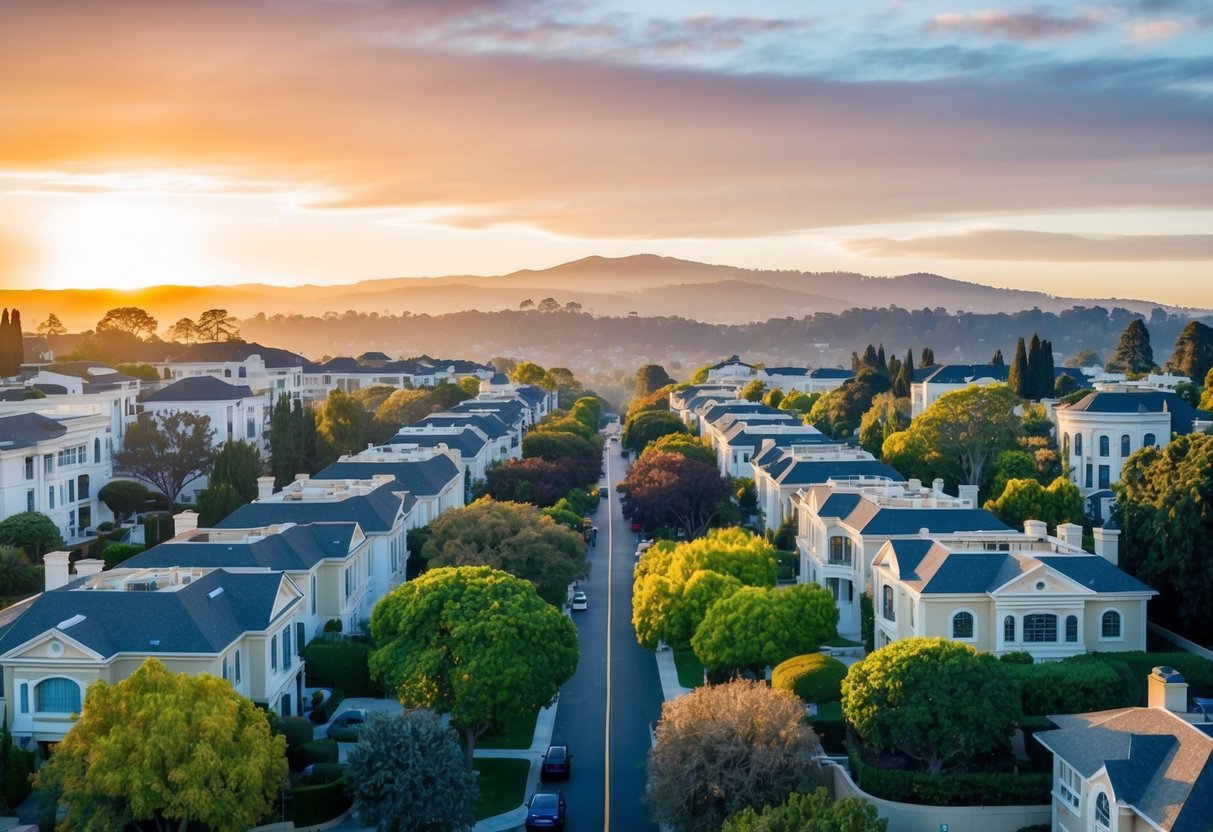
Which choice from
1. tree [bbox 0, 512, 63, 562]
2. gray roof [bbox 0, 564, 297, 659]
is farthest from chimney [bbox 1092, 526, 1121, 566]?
tree [bbox 0, 512, 63, 562]

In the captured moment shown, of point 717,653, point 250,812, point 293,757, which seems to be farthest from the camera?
point 717,653

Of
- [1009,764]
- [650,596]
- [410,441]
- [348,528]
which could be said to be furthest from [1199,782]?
[410,441]

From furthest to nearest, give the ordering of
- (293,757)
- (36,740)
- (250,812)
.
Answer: (293,757), (36,740), (250,812)

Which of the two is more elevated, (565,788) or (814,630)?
(814,630)

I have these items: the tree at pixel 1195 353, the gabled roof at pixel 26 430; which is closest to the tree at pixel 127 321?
the gabled roof at pixel 26 430

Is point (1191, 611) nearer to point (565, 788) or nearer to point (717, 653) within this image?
point (717, 653)

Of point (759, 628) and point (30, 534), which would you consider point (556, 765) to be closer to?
point (759, 628)
